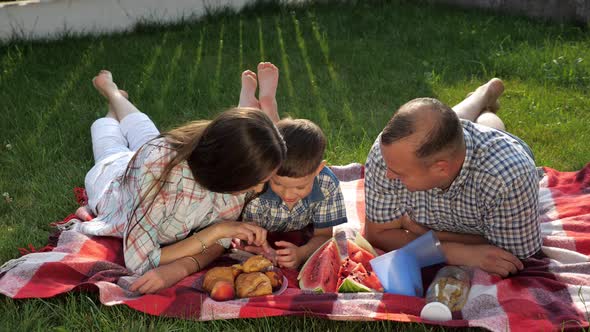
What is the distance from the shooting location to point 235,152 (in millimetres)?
2773

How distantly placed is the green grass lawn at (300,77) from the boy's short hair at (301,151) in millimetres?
1050

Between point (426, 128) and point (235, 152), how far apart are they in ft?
2.67

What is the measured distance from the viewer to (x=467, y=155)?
295cm

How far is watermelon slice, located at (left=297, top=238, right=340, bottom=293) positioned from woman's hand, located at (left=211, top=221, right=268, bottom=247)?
25cm

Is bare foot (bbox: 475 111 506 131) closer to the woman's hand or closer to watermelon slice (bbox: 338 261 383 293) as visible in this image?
watermelon slice (bbox: 338 261 383 293)

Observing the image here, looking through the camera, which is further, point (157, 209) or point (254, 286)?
point (157, 209)

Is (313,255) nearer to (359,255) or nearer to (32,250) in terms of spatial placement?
(359,255)

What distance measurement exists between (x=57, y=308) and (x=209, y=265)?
749mm

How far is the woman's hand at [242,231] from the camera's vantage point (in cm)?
312

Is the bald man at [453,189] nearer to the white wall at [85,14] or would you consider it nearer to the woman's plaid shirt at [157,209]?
the woman's plaid shirt at [157,209]

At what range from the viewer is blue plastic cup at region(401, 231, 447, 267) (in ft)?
9.84

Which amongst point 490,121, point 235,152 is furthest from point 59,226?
point 490,121

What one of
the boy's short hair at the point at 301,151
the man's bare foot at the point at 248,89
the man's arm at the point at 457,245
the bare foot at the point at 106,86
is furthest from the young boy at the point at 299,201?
the bare foot at the point at 106,86

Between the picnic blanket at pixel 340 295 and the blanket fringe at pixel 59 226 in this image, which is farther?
the blanket fringe at pixel 59 226
